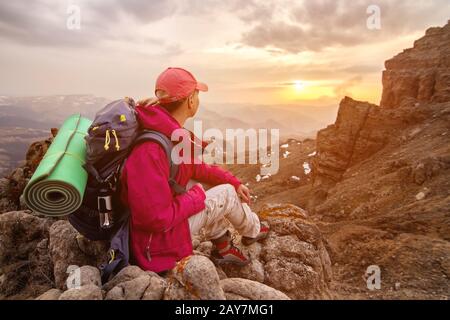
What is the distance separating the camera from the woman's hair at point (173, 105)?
514 cm

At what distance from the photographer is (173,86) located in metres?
5.09

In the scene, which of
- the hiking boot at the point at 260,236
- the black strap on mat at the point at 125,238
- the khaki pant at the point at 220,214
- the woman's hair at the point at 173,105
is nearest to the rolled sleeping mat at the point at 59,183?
the black strap on mat at the point at 125,238

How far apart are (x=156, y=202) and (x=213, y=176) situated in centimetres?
175

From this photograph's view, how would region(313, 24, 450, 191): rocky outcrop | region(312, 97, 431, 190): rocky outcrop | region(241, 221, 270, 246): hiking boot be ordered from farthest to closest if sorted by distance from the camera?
region(313, 24, 450, 191): rocky outcrop → region(312, 97, 431, 190): rocky outcrop → region(241, 221, 270, 246): hiking boot

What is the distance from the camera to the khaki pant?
17.9 feet

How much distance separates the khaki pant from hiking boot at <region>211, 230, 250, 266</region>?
0.42 feet

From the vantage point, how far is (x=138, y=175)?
433 centimetres

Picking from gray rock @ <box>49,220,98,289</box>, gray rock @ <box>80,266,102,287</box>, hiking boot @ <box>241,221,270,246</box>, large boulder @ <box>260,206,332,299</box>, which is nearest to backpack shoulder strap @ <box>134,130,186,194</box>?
gray rock @ <box>80,266,102,287</box>

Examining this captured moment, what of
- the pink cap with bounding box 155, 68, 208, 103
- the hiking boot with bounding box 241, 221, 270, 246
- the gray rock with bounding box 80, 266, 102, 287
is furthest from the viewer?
the hiking boot with bounding box 241, 221, 270, 246

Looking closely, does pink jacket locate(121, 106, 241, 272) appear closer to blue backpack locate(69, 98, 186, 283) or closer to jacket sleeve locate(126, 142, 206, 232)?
jacket sleeve locate(126, 142, 206, 232)

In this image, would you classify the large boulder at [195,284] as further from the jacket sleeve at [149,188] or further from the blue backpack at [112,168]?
the blue backpack at [112,168]

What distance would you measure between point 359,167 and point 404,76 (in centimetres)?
1623

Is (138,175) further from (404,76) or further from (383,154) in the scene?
(404,76)

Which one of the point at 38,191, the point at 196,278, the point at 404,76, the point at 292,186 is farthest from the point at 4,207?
the point at 404,76
